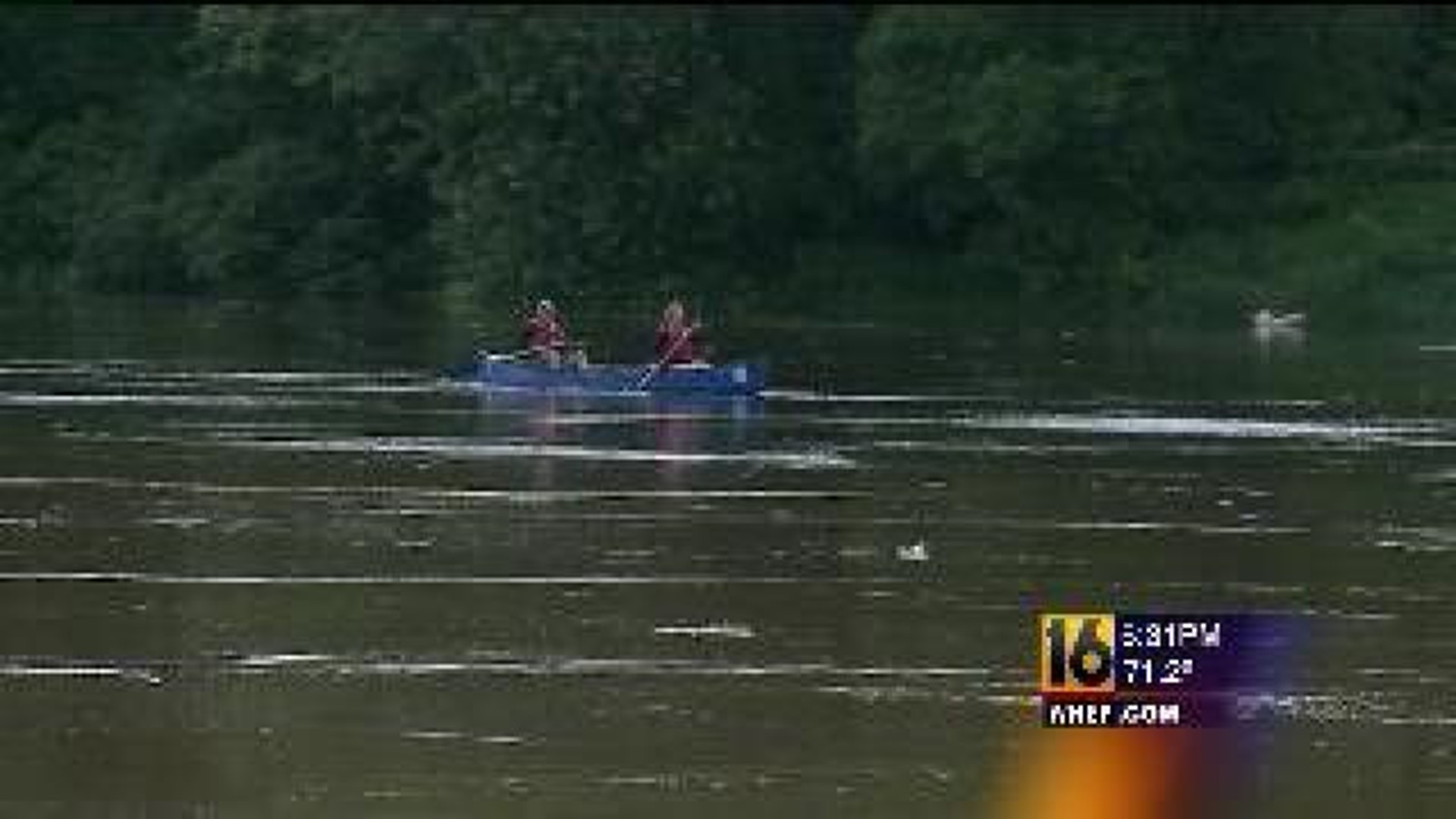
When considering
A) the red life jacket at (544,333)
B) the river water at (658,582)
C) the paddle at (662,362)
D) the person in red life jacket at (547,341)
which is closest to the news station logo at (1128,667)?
the river water at (658,582)

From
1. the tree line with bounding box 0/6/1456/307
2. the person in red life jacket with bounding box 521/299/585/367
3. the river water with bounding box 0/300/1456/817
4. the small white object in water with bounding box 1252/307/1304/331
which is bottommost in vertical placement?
the river water with bounding box 0/300/1456/817

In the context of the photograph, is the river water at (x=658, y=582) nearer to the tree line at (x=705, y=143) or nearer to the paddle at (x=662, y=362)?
the paddle at (x=662, y=362)

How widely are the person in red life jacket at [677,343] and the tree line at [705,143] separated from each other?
86.6 feet

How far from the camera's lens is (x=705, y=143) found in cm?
7181

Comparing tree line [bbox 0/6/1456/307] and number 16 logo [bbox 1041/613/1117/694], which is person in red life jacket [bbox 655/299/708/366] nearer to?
tree line [bbox 0/6/1456/307]

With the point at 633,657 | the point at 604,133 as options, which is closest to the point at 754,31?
the point at 604,133

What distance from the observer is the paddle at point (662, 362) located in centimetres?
4197

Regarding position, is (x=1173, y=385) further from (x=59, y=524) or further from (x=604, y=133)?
(x=604, y=133)

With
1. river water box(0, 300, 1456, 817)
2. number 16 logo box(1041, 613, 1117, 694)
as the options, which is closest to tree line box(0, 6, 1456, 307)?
river water box(0, 300, 1456, 817)

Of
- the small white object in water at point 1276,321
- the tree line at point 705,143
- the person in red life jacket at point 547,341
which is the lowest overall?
the small white object in water at point 1276,321

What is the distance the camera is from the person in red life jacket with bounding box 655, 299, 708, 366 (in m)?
42.3

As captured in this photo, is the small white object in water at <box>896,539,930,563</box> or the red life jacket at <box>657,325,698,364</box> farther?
the red life jacket at <box>657,325,698,364</box>

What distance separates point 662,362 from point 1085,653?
1199 inches

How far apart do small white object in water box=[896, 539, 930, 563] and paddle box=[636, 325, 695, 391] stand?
670 inches
